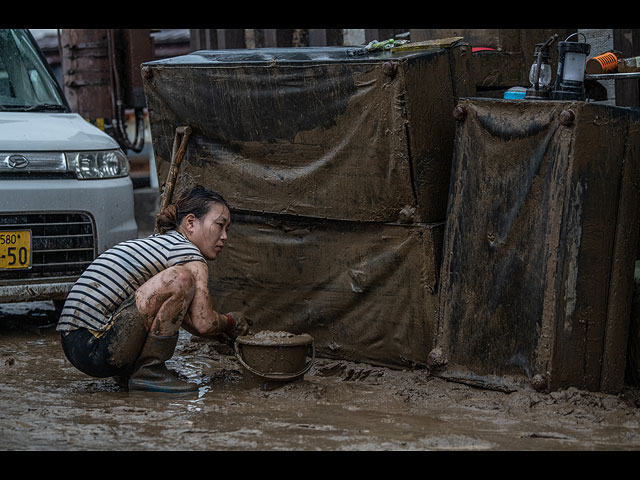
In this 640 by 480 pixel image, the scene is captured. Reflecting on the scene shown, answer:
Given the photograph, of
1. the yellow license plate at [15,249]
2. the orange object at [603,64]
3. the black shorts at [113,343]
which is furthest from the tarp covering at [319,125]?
the black shorts at [113,343]

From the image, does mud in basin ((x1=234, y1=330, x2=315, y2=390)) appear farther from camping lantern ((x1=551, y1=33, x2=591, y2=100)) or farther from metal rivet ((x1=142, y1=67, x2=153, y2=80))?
metal rivet ((x1=142, y1=67, x2=153, y2=80))

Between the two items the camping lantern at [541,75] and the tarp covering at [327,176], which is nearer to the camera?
the camping lantern at [541,75]

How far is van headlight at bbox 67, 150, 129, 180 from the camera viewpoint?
19.9 feet

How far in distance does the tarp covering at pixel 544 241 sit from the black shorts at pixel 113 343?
168 cm

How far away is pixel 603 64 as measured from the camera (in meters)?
5.02

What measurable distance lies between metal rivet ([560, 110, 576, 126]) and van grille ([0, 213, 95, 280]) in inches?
133

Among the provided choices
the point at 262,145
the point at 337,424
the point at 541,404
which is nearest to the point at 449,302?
the point at 541,404

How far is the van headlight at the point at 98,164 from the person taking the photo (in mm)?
6078

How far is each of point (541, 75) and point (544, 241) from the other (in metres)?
1.01

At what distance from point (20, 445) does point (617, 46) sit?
15.9ft

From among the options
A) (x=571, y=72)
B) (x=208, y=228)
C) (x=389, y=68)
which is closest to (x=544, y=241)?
(x=571, y=72)

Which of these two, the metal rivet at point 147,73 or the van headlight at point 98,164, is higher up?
the metal rivet at point 147,73

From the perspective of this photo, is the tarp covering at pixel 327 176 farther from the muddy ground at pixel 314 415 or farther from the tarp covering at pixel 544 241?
the muddy ground at pixel 314 415

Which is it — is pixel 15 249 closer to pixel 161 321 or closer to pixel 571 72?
pixel 161 321
